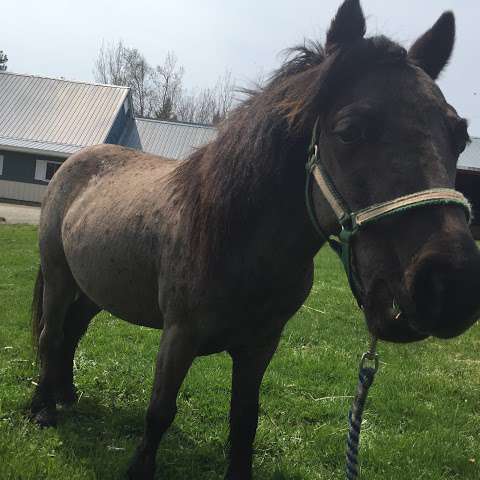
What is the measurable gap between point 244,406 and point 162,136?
26733 mm

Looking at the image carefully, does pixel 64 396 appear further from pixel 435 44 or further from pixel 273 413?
pixel 435 44

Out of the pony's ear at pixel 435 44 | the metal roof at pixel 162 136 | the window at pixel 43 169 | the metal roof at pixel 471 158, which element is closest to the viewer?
the pony's ear at pixel 435 44

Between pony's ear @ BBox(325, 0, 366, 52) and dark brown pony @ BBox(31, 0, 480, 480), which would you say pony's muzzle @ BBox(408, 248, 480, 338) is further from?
pony's ear @ BBox(325, 0, 366, 52)

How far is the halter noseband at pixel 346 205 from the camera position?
140cm

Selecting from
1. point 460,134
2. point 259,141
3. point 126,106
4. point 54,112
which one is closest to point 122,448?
point 259,141

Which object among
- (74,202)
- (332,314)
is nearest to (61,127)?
(332,314)

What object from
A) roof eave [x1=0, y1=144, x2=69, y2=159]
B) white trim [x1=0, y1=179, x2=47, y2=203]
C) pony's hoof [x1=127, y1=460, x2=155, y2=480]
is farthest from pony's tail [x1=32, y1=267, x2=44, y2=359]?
white trim [x1=0, y1=179, x2=47, y2=203]

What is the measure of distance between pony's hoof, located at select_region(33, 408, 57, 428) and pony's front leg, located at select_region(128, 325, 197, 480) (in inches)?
40.6

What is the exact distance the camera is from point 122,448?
3.05 metres

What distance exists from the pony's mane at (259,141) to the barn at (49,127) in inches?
760

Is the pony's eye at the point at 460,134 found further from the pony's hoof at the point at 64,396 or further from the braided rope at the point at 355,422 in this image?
Result: the pony's hoof at the point at 64,396

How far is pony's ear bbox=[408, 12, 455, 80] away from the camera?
1981 mm

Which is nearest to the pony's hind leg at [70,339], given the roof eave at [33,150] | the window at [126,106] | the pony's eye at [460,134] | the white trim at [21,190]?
the pony's eye at [460,134]

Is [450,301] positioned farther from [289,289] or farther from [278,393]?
[278,393]
